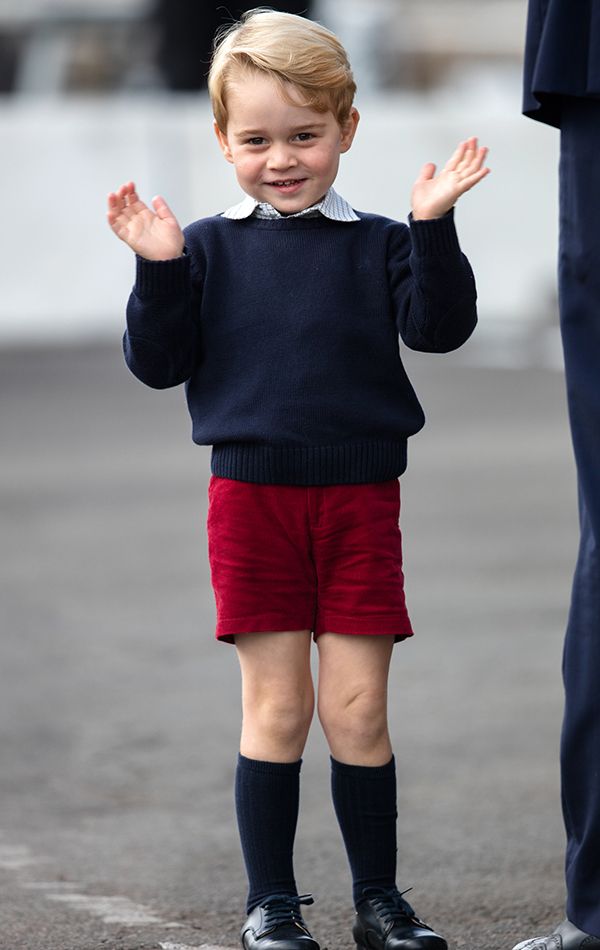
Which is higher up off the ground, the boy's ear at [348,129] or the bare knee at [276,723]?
the boy's ear at [348,129]

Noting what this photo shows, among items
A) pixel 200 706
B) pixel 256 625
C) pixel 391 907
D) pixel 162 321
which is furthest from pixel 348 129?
pixel 200 706

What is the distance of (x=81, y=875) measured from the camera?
4.21 meters

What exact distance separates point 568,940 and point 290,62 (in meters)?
1.53

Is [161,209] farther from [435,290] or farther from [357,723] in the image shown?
[357,723]

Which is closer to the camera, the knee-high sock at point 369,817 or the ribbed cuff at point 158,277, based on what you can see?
the ribbed cuff at point 158,277

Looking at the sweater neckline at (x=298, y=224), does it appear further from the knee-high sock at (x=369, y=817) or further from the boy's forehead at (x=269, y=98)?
the knee-high sock at (x=369, y=817)

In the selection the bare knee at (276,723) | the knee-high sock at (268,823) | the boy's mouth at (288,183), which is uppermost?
the boy's mouth at (288,183)

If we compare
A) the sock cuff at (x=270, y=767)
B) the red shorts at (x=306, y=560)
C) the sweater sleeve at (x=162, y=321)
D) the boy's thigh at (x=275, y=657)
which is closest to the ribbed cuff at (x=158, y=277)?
the sweater sleeve at (x=162, y=321)

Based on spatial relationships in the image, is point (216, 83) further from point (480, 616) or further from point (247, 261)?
point (480, 616)

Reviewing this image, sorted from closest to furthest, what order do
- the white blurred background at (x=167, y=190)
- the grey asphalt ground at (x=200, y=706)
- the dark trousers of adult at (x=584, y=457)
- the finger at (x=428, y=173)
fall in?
the dark trousers of adult at (x=584, y=457) < the finger at (x=428, y=173) < the grey asphalt ground at (x=200, y=706) < the white blurred background at (x=167, y=190)

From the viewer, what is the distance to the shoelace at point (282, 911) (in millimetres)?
3381

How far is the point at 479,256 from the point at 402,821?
43.3ft

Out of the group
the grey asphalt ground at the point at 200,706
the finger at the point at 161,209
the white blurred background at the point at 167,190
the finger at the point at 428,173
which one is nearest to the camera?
the finger at the point at 428,173

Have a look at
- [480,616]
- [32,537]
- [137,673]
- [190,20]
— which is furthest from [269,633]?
[190,20]
